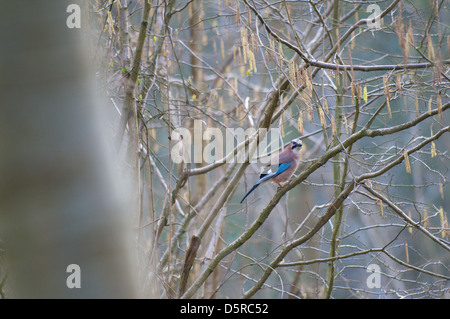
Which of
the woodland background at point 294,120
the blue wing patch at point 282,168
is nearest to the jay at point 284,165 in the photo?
the blue wing patch at point 282,168

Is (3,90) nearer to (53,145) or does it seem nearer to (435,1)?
(53,145)

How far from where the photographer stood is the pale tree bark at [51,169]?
75cm

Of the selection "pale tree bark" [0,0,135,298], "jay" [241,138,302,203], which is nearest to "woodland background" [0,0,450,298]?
"pale tree bark" [0,0,135,298]

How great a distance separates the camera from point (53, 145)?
758mm

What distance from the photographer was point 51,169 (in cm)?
A: 76

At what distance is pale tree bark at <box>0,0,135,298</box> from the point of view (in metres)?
0.75

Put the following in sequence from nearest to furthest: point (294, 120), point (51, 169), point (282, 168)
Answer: point (51, 169)
point (282, 168)
point (294, 120)

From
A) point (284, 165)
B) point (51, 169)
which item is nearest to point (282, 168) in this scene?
point (284, 165)

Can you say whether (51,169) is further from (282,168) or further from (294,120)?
(294,120)

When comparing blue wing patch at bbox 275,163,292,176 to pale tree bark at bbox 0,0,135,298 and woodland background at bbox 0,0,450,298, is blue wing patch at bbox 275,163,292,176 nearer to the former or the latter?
woodland background at bbox 0,0,450,298

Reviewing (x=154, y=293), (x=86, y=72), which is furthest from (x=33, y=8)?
(x=154, y=293)

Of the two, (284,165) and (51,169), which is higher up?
(51,169)

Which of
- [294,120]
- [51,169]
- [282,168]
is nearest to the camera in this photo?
[51,169]

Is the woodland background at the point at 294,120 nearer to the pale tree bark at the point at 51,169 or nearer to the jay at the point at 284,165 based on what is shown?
the pale tree bark at the point at 51,169
